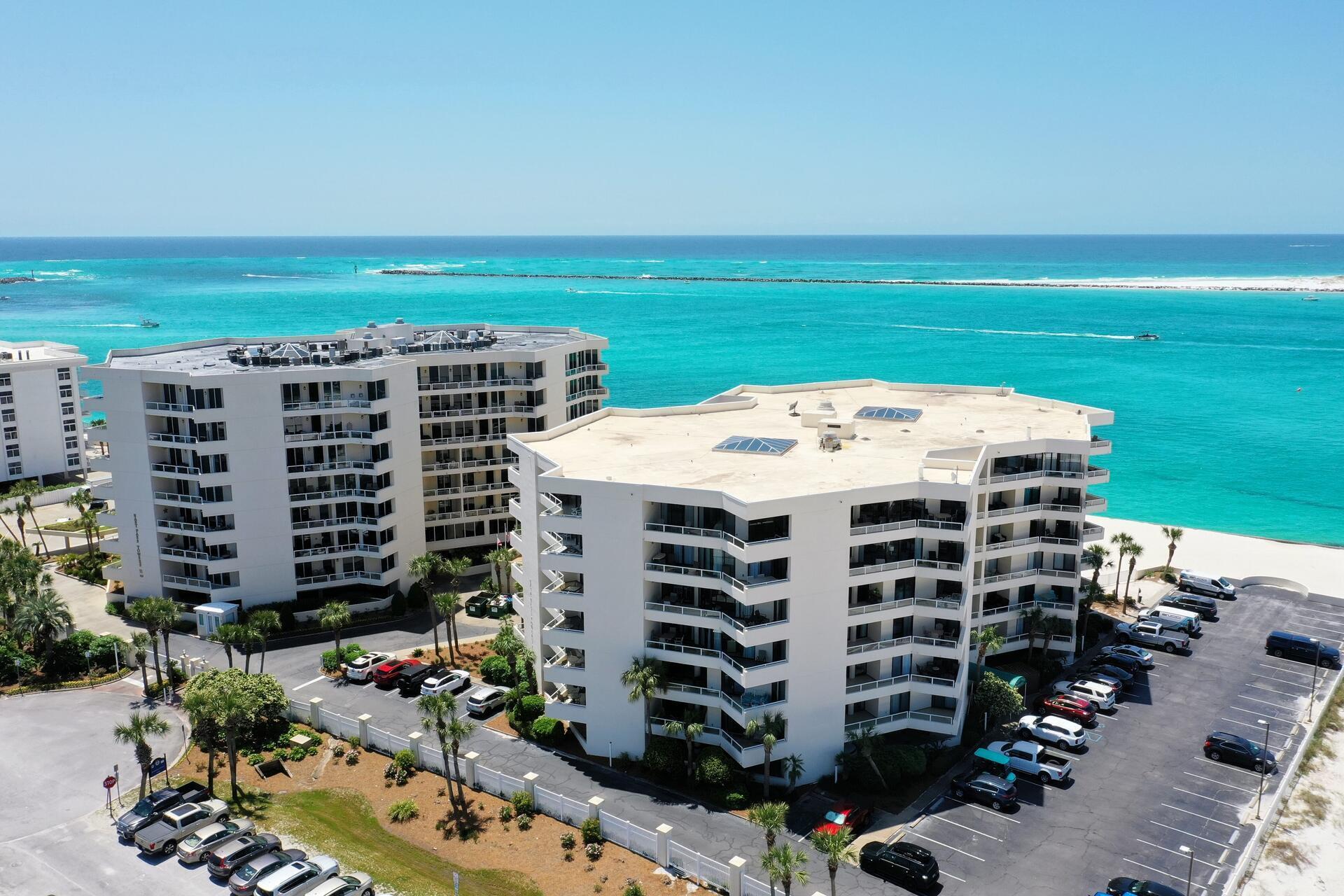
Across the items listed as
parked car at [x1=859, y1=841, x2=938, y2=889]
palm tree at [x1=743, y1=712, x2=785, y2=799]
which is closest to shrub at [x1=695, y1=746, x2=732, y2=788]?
palm tree at [x1=743, y1=712, x2=785, y2=799]

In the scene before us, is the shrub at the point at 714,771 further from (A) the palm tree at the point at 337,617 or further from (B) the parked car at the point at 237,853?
(A) the palm tree at the point at 337,617

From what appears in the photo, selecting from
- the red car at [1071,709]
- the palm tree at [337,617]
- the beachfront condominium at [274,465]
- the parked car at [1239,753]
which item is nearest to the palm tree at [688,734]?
the red car at [1071,709]

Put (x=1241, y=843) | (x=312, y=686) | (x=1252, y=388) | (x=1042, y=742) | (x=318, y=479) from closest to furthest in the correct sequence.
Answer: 1. (x=1241, y=843)
2. (x=1042, y=742)
3. (x=312, y=686)
4. (x=318, y=479)
5. (x=1252, y=388)

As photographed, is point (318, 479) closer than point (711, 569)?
No

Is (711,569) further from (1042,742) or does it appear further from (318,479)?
(318,479)

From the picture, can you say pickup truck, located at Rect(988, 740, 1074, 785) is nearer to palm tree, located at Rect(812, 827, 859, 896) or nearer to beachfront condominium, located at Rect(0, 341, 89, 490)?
palm tree, located at Rect(812, 827, 859, 896)

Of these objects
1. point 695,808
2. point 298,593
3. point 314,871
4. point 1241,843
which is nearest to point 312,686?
point 298,593
